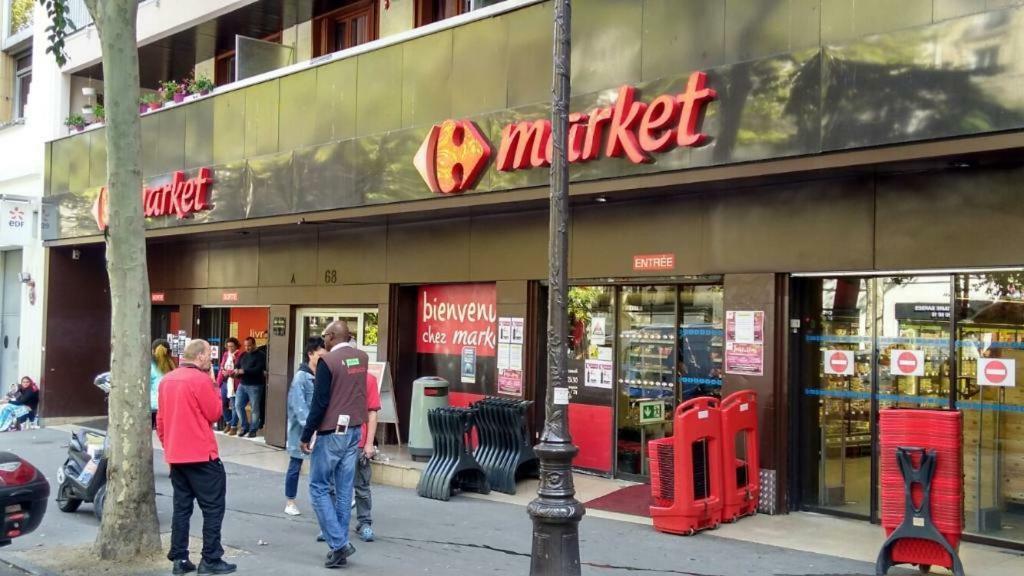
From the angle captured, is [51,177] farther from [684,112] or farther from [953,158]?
[953,158]

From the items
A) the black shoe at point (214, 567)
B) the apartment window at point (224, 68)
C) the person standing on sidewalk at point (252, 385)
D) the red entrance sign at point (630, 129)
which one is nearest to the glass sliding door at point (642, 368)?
the red entrance sign at point (630, 129)

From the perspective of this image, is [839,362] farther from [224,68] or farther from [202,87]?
[224,68]

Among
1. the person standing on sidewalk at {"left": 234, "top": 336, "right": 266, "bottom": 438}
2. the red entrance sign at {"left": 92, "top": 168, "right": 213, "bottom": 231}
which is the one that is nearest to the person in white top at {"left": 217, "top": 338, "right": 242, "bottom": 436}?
the person standing on sidewalk at {"left": 234, "top": 336, "right": 266, "bottom": 438}

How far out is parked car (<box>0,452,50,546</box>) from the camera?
7.34 m

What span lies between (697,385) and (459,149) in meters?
4.18

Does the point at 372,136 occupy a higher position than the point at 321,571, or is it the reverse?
the point at 372,136

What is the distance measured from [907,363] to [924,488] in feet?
7.30

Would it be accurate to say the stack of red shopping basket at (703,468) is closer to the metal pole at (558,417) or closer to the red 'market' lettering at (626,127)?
the metal pole at (558,417)

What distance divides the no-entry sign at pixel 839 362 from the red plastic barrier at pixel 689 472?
1419 mm

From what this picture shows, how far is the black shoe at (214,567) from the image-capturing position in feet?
24.5

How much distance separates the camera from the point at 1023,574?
7.37 m

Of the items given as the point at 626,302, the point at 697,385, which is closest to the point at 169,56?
the point at 626,302

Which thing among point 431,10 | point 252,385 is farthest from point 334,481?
point 252,385

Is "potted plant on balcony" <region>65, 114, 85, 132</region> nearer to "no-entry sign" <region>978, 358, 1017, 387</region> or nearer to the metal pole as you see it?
the metal pole
